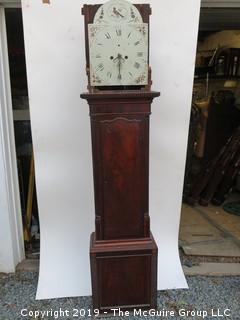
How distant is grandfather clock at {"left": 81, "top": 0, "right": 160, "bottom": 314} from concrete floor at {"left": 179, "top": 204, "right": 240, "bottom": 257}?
36.1 inches

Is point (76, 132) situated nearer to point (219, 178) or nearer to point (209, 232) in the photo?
point (209, 232)

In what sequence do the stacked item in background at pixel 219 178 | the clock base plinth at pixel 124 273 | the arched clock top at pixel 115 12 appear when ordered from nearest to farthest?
1. the arched clock top at pixel 115 12
2. the clock base plinth at pixel 124 273
3. the stacked item in background at pixel 219 178

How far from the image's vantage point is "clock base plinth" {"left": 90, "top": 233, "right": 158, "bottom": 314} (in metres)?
1.88

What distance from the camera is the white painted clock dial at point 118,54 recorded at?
1.65m

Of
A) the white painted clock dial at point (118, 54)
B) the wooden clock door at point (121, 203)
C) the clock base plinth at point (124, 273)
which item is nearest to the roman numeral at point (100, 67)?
the white painted clock dial at point (118, 54)

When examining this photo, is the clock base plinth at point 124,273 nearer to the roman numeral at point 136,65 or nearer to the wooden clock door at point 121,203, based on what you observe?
the wooden clock door at point 121,203

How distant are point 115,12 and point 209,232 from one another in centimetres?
225

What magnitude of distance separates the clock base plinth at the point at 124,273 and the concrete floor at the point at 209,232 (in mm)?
824

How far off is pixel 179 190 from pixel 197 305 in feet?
2.57

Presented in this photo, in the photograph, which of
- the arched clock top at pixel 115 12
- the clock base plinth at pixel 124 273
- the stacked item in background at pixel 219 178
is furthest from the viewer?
the stacked item in background at pixel 219 178

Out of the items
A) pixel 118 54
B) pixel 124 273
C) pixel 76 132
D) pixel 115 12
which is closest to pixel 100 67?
pixel 118 54

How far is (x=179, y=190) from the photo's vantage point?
7.43 feet

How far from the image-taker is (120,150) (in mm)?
1745

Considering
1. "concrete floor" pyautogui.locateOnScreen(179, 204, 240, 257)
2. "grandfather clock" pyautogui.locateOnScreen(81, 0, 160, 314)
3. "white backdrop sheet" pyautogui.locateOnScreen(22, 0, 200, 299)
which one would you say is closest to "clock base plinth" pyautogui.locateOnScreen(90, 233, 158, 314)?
"grandfather clock" pyautogui.locateOnScreen(81, 0, 160, 314)
